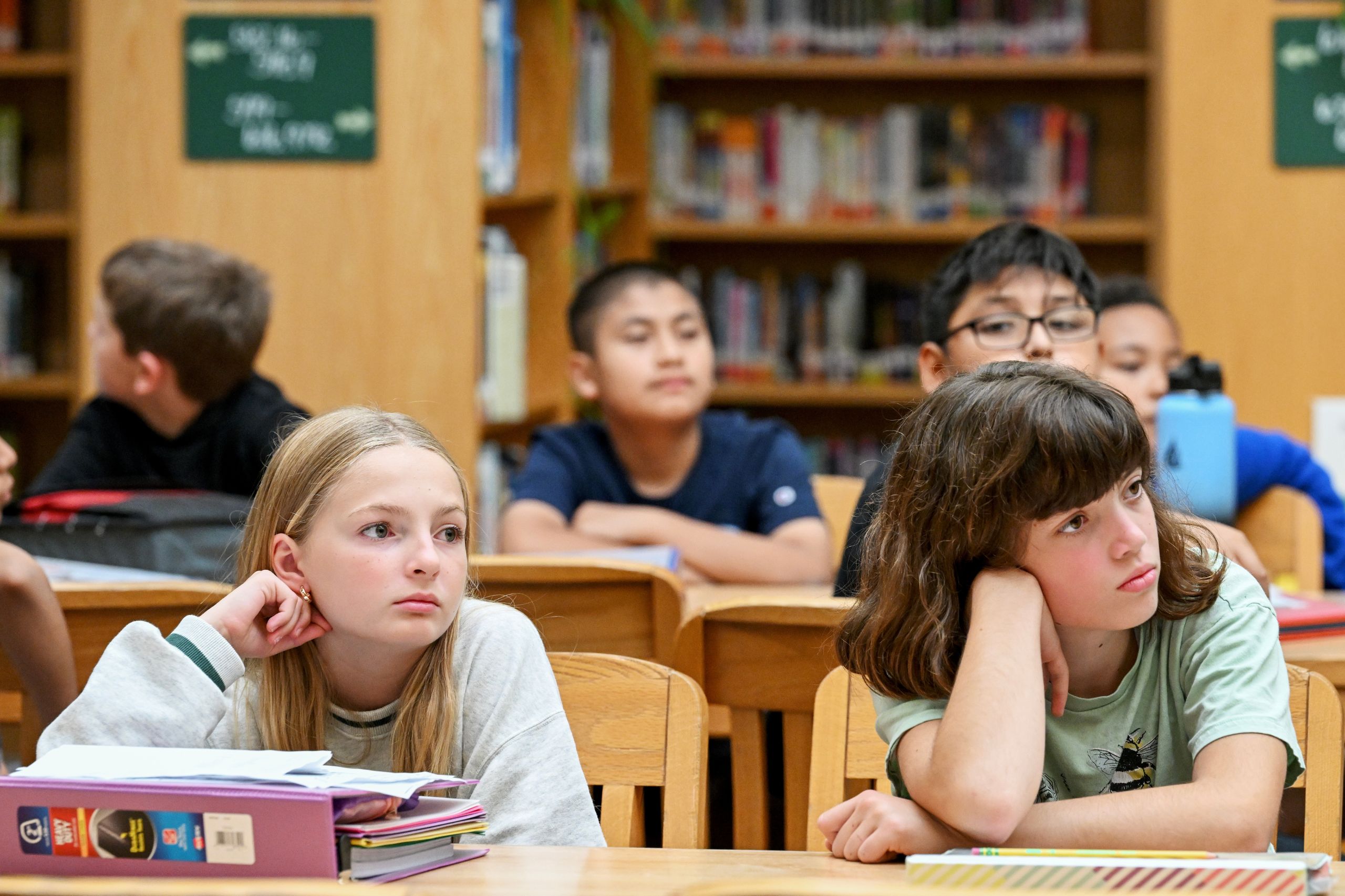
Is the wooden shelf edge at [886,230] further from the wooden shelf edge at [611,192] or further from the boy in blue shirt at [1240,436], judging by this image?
the boy in blue shirt at [1240,436]

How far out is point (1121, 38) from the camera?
4543 mm

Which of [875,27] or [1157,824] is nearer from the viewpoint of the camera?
[1157,824]

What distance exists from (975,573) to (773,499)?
146cm

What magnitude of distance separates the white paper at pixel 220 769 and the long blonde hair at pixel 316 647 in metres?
0.24

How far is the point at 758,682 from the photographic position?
171cm

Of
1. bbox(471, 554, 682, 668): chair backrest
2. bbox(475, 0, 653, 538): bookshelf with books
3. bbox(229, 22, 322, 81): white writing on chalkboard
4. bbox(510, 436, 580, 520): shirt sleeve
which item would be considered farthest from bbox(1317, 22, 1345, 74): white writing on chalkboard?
bbox(471, 554, 682, 668): chair backrest

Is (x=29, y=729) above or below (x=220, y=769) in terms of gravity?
below

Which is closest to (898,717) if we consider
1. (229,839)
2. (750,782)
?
(750,782)

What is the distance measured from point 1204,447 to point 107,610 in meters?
1.48

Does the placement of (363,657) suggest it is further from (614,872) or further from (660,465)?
(660,465)

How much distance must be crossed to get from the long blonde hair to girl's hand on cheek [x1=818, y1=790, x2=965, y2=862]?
382 mm

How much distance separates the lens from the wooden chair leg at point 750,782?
1.71 meters

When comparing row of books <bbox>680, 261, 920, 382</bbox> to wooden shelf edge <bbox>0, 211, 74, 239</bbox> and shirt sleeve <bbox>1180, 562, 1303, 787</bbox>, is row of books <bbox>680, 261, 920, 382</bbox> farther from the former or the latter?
shirt sleeve <bbox>1180, 562, 1303, 787</bbox>

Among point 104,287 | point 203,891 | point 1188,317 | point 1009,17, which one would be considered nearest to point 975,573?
point 203,891
